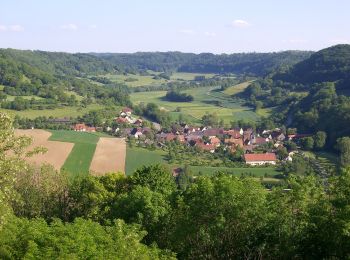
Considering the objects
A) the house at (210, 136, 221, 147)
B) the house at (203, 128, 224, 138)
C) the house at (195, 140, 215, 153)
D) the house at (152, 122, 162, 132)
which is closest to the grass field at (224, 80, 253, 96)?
the house at (152, 122, 162, 132)

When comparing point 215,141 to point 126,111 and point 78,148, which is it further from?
point 126,111

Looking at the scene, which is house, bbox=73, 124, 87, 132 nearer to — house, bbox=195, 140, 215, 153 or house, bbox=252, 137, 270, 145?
house, bbox=195, 140, 215, 153

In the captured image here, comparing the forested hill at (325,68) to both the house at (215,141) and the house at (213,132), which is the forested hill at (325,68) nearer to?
the house at (213,132)

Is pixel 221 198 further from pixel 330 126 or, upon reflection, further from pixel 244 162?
pixel 330 126

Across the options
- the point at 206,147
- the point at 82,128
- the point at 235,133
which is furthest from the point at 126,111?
the point at 206,147

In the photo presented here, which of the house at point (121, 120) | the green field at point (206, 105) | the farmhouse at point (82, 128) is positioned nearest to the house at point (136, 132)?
the house at point (121, 120)

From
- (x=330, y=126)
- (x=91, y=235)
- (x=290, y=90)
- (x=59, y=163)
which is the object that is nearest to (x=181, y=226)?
(x=91, y=235)
